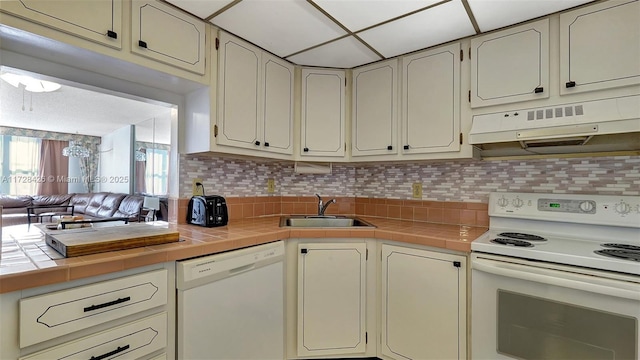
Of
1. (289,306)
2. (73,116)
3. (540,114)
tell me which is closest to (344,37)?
(540,114)

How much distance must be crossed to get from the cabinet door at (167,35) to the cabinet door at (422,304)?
5.02 feet

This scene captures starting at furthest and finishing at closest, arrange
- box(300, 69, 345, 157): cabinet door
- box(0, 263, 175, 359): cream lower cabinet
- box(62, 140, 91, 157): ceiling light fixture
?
1. box(62, 140, 91, 157): ceiling light fixture
2. box(300, 69, 345, 157): cabinet door
3. box(0, 263, 175, 359): cream lower cabinet

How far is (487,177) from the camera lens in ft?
6.32

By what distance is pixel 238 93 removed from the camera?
1.80 metres

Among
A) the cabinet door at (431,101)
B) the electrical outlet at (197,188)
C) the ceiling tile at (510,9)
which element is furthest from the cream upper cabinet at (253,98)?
the ceiling tile at (510,9)

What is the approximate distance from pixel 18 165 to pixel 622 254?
204 inches

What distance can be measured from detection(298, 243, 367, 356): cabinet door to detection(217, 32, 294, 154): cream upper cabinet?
2.55 feet

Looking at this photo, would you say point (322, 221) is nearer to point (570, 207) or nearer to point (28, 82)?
point (570, 207)

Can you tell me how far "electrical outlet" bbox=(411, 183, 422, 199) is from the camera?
2.21 metres

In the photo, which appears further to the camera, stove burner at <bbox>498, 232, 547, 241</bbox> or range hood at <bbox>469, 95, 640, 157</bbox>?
stove burner at <bbox>498, 232, 547, 241</bbox>

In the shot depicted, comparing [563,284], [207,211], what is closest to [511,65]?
[563,284]

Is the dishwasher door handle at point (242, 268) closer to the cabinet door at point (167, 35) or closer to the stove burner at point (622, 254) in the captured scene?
the cabinet door at point (167, 35)

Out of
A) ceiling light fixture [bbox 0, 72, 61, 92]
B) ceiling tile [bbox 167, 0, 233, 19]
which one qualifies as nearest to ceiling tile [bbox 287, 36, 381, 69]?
ceiling tile [bbox 167, 0, 233, 19]

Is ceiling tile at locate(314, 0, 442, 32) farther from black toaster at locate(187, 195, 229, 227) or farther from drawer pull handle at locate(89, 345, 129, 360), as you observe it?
drawer pull handle at locate(89, 345, 129, 360)
